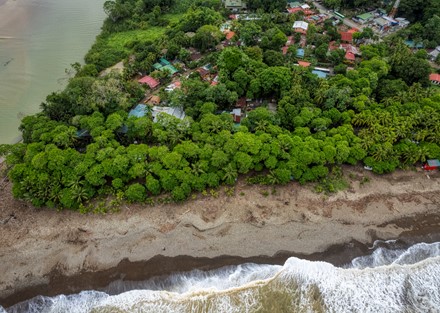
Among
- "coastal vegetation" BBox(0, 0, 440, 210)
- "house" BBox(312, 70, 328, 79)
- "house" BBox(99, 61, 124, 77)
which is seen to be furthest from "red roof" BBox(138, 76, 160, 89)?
"house" BBox(312, 70, 328, 79)

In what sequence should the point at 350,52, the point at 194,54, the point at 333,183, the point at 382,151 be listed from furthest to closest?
the point at 194,54
the point at 350,52
the point at 382,151
the point at 333,183

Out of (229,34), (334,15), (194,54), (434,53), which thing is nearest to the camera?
(434,53)

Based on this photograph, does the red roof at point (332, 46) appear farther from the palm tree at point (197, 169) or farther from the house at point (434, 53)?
the palm tree at point (197, 169)

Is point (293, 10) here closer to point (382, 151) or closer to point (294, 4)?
point (294, 4)

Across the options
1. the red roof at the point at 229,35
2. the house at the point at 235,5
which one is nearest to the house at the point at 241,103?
the red roof at the point at 229,35

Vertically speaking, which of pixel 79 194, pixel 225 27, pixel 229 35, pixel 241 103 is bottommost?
pixel 79 194

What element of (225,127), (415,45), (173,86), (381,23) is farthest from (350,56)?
(173,86)
